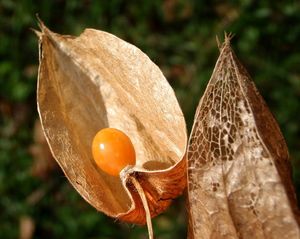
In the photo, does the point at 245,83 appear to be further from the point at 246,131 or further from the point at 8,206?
the point at 8,206

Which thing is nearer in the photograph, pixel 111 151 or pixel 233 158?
pixel 233 158

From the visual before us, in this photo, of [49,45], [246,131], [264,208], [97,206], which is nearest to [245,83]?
[246,131]

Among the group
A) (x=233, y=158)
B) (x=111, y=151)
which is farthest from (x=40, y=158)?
(x=233, y=158)

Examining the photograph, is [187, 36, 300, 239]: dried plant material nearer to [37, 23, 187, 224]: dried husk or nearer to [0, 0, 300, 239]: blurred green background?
[37, 23, 187, 224]: dried husk

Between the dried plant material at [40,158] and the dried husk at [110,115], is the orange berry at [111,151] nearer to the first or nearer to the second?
→ the dried husk at [110,115]

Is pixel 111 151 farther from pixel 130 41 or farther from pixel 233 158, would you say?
pixel 130 41

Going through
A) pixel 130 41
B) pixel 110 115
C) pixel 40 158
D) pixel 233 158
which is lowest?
pixel 233 158
